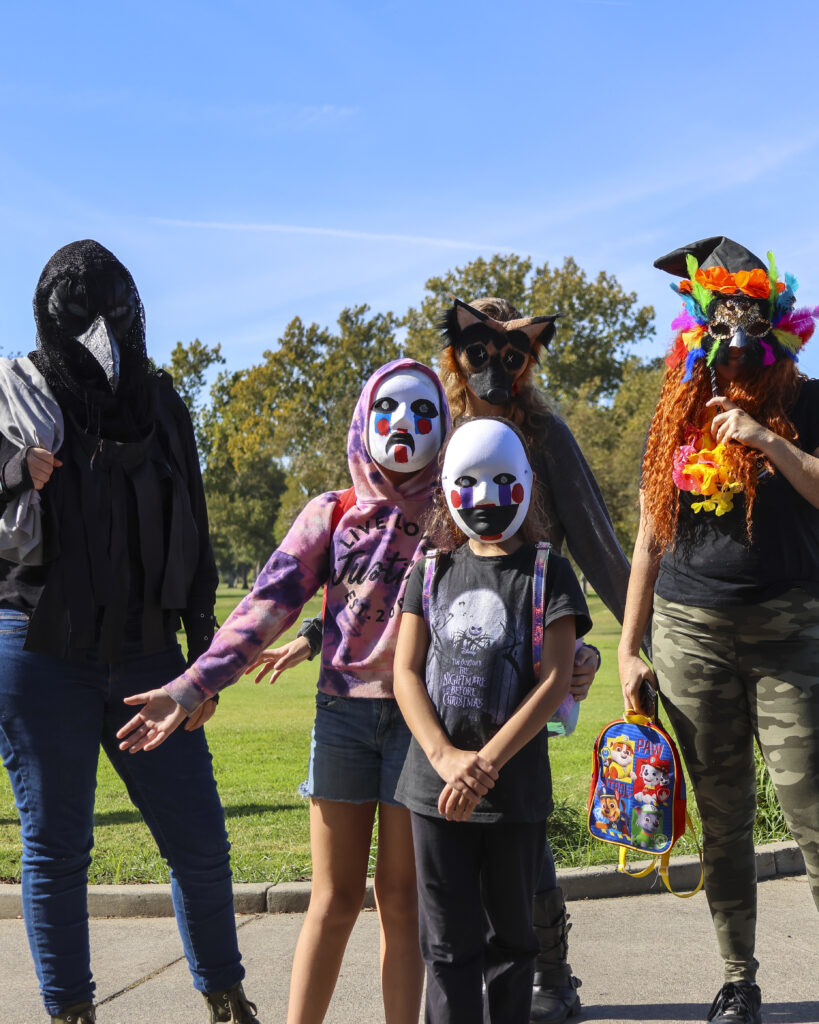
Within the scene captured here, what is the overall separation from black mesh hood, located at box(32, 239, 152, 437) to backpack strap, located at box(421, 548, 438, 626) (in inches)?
38.7

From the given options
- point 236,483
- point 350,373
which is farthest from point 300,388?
point 236,483

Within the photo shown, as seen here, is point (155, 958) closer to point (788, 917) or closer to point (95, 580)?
point (95, 580)

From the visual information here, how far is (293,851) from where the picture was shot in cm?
574

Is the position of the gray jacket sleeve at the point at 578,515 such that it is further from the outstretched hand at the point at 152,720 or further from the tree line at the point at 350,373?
the tree line at the point at 350,373

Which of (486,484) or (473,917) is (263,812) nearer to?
(473,917)

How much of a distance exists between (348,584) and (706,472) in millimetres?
1168

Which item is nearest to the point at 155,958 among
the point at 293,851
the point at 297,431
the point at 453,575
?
the point at 293,851

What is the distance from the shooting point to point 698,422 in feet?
11.8

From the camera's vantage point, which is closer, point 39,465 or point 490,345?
point 39,465

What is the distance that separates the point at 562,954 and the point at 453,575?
1636mm

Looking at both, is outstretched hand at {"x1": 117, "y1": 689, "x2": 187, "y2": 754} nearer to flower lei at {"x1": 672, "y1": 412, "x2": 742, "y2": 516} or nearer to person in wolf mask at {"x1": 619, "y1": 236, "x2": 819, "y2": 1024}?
person in wolf mask at {"x1": 619, "y1": 236, "x2": 819, "y2": 1024}

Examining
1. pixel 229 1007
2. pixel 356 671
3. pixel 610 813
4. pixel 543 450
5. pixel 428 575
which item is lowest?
pixel 229 1007

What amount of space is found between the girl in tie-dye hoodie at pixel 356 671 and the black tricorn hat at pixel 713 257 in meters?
1.13

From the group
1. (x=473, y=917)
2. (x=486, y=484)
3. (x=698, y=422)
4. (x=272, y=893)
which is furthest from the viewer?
(x=272, y=893)
